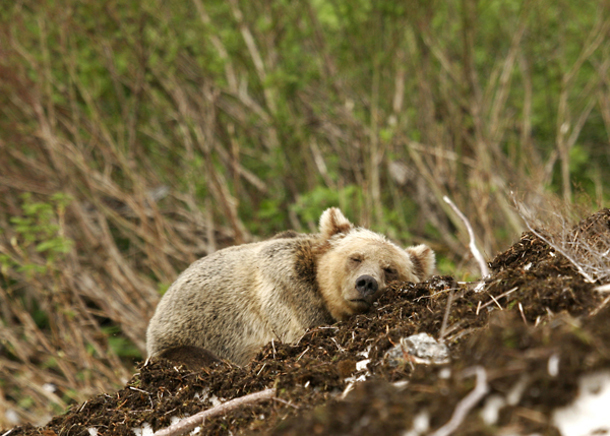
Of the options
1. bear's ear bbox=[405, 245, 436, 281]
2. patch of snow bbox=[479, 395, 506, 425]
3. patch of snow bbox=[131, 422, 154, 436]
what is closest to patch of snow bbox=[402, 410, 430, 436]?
patch of snow bbox=[479, 395, 506, 425]

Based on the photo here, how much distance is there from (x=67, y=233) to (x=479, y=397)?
9.00 metres

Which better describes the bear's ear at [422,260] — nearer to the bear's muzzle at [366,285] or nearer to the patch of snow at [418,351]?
the bear's muzzle at [366,285]

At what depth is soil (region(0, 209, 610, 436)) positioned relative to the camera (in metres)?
1.89

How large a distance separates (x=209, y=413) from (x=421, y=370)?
4.45ft

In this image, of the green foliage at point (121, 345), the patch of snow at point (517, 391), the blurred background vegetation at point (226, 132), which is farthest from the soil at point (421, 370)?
the green foliage at point (121, 345)

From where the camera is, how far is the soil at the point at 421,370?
6.19 ft

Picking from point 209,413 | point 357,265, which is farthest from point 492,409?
point 357,265

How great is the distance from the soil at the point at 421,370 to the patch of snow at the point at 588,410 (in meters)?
0.03

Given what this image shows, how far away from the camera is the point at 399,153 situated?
10.6m

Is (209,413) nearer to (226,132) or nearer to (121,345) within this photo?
(121,345)

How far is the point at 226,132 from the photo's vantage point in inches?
408

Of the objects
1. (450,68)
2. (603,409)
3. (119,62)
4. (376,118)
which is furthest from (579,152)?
(603,409)

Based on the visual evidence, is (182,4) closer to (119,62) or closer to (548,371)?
(119,62)

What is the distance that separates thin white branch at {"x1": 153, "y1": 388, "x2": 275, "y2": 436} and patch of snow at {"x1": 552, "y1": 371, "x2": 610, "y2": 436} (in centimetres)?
147
